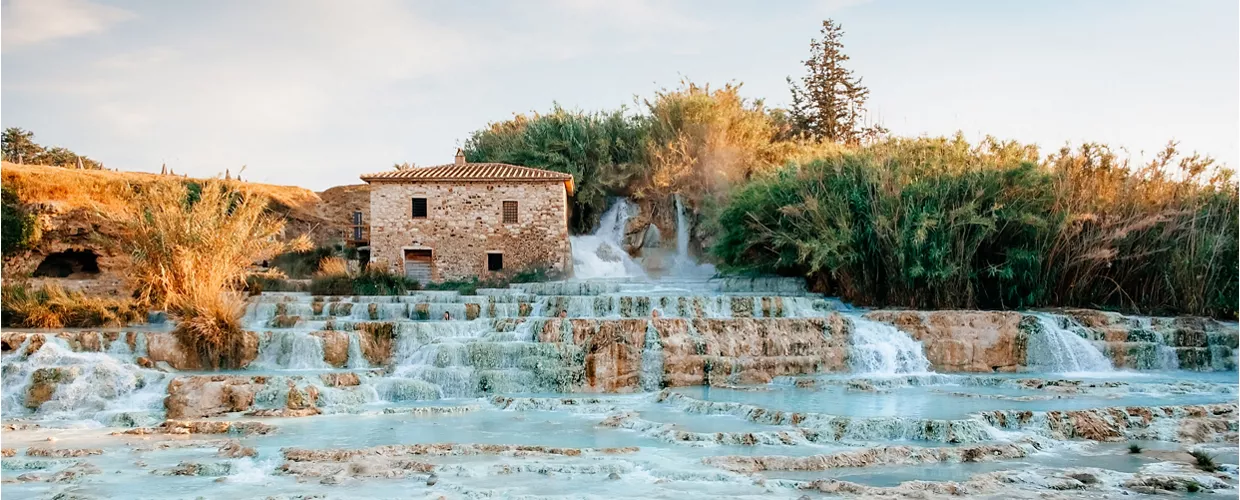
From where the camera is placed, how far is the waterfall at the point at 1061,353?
535 inches

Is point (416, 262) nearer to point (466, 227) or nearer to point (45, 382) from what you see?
point (466, 227)

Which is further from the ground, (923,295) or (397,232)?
(397,232)

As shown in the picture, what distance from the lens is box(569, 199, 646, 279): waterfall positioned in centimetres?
2447

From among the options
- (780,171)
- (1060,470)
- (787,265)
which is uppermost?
(780,171)

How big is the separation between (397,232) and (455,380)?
1111 cm

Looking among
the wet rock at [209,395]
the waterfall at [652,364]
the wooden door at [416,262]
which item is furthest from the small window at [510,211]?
the wet rock at [209,395]

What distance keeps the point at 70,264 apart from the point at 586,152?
1377 centimetres

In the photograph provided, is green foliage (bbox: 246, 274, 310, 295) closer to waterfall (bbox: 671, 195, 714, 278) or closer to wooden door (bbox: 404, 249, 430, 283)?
wooden door (bbox: 404, 249, 430, 283)

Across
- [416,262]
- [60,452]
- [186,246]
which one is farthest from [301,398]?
[416,262]

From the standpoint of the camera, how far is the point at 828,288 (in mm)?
18984

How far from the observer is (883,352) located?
1348 cm

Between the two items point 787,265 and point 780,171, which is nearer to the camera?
point 787,265

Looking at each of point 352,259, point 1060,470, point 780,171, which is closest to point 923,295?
point 780,171

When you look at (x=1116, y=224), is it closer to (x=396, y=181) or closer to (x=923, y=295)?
(x=923, y=295)
